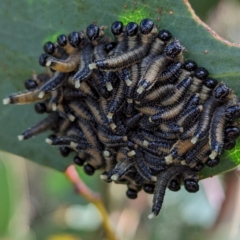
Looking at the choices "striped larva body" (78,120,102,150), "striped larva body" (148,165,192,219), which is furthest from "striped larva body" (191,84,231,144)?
"striped larva body" (78,120,102,150)

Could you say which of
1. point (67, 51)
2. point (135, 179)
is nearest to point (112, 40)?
point (67, 51)

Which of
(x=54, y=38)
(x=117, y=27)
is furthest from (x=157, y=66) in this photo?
(x=54, y=38)

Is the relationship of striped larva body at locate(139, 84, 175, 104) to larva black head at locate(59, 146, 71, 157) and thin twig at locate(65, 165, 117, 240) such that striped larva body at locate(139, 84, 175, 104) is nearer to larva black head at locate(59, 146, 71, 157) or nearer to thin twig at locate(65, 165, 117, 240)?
larva black head at locate(59, 146, 71, 157)

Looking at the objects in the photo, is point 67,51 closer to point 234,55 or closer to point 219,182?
point 234,55

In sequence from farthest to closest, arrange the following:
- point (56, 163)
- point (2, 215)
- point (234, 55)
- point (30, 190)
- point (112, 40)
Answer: point (30, 190), point (2, 215), point (56, 163), point (112, 40), point (234, 55)

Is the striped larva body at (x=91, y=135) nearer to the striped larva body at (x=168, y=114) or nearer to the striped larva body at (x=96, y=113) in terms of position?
the striped larva body at (x=96, y=113)

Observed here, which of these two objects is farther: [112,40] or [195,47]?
A: [112,40]

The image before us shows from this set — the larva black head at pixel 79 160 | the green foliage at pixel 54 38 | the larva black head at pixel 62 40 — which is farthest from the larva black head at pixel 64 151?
the larva black head at pixel 62 40
